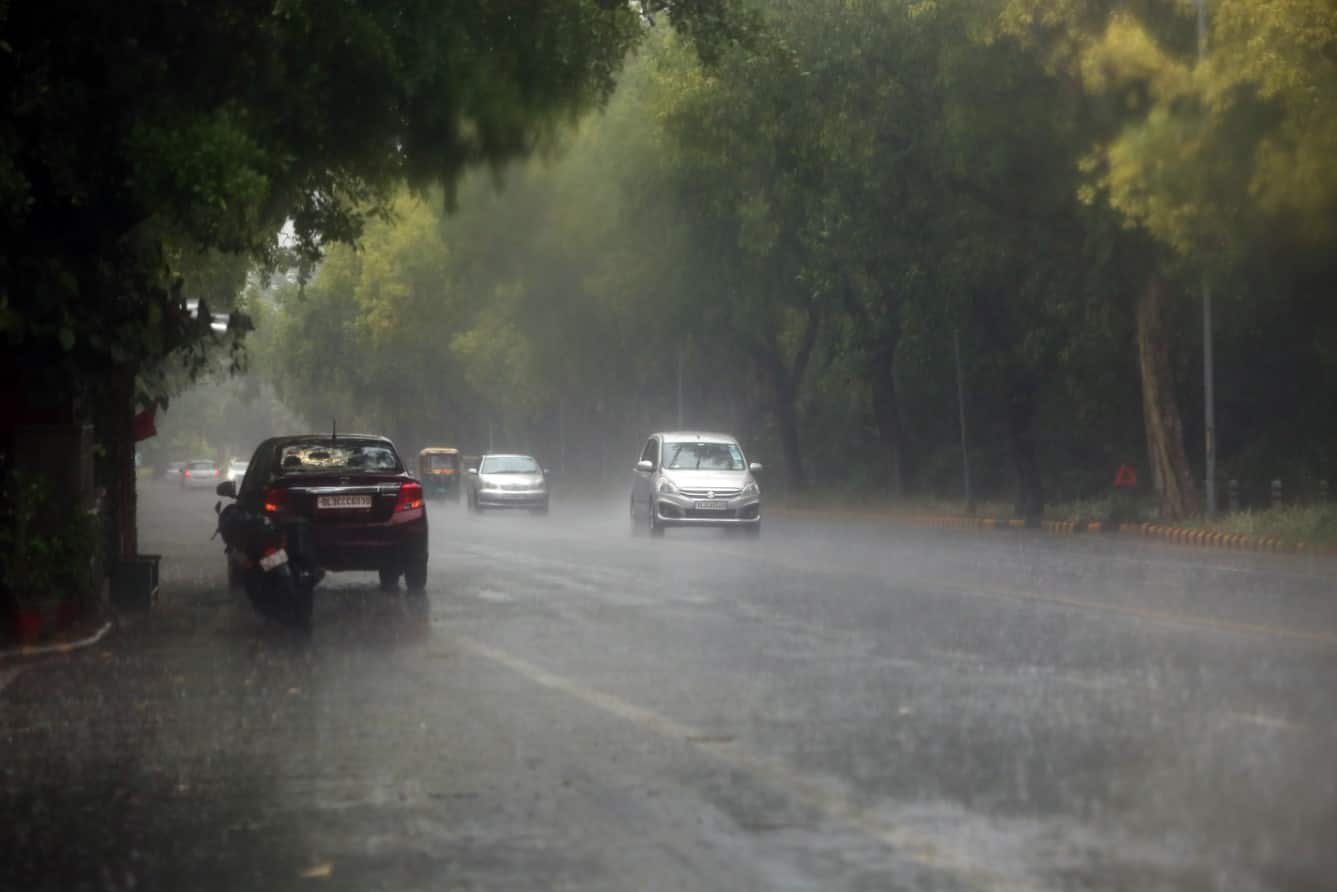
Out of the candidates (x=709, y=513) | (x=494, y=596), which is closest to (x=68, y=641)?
(x=494, y=596)

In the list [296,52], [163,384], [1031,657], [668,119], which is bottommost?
[1031,657]

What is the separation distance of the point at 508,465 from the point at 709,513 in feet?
66.2

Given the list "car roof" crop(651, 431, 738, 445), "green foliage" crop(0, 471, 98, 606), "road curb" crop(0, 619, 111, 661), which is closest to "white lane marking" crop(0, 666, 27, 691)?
"road curb" crop(0, 619, 111, 661)

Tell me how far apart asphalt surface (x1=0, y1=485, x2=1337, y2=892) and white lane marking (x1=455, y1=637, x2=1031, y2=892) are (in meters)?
0.03

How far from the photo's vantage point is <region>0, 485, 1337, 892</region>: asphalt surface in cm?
773

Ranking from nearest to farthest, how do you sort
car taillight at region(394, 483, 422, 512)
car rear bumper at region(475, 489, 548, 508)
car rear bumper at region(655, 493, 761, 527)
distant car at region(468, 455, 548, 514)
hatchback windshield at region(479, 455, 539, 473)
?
car taillight at region(394, 483, 422, 512), car rear bumper at region(655, 493, 761, 527), car rear bumper at region(475, 489, 548, 508), distant car at region(468, 455, 548, 514), hatchback windshield at region(479, 455, 539, 473)

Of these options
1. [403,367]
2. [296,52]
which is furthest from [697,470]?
[403,367]

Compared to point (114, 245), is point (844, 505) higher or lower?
lower

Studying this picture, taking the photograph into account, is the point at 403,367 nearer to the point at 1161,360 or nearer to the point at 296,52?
the point at 1161,360

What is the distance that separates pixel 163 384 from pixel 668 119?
19.1m

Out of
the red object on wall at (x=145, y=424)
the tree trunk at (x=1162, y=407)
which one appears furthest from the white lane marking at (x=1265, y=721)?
the tree trunk at (x=1162, y=407)

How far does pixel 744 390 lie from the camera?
221 ft

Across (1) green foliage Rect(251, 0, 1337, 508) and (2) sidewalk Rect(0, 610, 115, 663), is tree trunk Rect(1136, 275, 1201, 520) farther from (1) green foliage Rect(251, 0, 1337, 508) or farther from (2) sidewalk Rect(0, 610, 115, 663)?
(2) sidewalk Rect(0, 610, 115, 663)

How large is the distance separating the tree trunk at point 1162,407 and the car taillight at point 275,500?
21.7m
